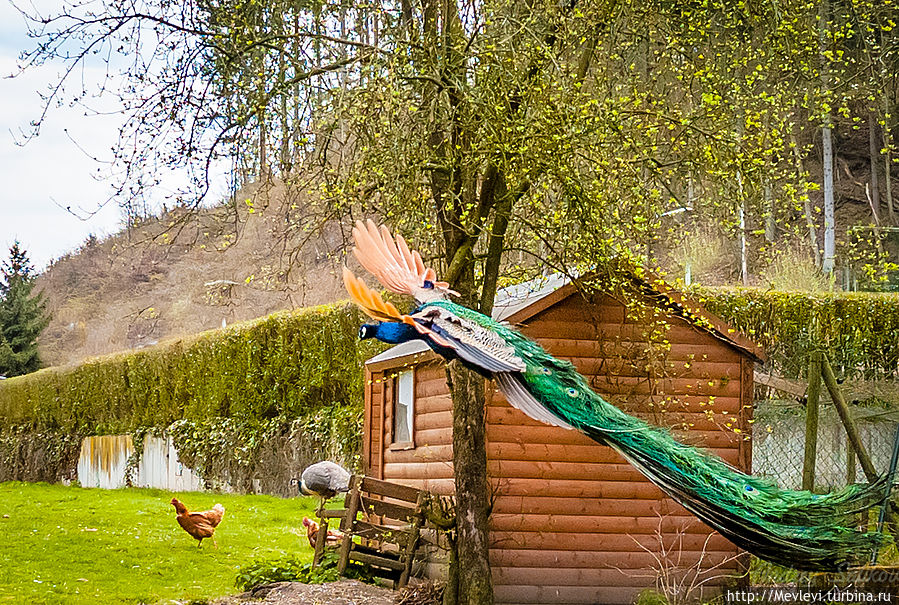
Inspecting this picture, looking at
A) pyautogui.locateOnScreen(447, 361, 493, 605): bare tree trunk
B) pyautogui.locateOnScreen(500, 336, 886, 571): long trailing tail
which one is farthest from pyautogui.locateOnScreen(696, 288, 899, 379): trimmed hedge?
pyautogui.locateOnScreen(500, 336, 886, 571): long trailing tail

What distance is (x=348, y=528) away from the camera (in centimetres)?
1040

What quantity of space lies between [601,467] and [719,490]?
3811mm

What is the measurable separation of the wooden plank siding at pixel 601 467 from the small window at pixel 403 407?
1826 mm

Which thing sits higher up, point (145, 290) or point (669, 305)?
point (145, 290)

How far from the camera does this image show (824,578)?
7609 millimetres

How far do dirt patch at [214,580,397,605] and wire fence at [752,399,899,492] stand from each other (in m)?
4.06

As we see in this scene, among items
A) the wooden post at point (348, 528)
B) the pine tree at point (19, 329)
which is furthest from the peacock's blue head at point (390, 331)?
the pine tree at point (19, 329)

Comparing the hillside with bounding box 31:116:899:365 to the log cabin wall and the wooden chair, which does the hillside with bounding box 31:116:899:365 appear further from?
the wooden chair

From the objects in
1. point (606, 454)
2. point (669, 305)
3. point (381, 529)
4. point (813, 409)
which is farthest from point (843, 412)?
point (381, 529)

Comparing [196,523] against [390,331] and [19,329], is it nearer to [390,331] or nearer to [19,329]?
[390,331]

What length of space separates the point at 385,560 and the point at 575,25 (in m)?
5.60

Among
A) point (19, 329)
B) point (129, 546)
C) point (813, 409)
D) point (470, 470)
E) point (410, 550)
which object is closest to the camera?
point (813, 409)

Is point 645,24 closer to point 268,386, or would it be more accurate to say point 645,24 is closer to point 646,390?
point 646,390

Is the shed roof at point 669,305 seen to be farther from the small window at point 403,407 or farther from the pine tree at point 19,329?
the pine tree at point 19,329
